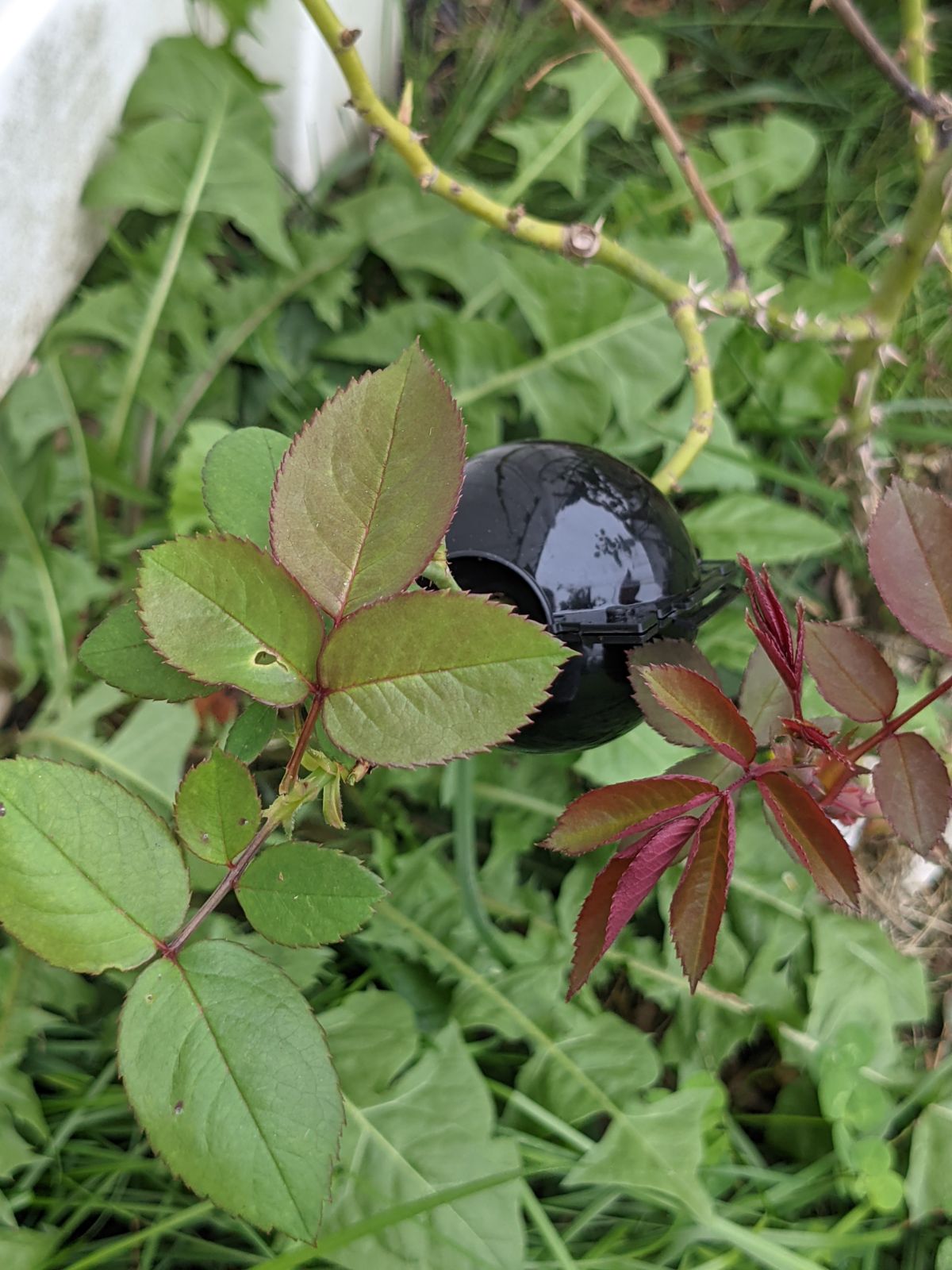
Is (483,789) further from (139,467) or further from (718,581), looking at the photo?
(139,467)

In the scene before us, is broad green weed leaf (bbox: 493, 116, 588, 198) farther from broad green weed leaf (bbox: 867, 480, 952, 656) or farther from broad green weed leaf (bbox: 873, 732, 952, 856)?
broad green weed leaf (bbox: 873, 732, 952, 856)

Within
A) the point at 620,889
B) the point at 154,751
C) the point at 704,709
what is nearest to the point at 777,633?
the point at 704,709

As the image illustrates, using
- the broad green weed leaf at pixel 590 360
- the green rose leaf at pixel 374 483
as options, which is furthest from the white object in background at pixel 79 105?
the green rose leaf at pixel 374 483

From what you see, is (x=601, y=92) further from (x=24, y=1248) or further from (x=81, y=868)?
(x=24, y=1248)

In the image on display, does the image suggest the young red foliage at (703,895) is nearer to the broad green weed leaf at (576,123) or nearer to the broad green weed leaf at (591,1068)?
the broad green weed leaf at (591,1068)

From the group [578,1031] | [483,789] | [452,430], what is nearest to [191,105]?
[483,789]
